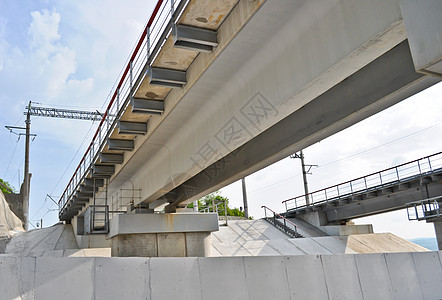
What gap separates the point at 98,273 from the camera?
27.6 ft

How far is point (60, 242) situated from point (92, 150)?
16.2 metres

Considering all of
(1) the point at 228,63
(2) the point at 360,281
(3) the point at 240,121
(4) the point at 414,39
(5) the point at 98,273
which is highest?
(1) the point at 228,63

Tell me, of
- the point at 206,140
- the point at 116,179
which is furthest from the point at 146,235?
the point at 206,140

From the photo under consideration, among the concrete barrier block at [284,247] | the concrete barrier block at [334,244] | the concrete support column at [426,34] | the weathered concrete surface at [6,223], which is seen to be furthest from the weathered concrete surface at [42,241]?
the concrete support column at [426,34]

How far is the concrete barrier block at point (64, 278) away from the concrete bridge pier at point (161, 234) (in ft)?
28.0

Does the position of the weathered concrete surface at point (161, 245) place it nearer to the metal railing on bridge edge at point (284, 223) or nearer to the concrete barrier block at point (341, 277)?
the concrete barrier block at point (341, 277)

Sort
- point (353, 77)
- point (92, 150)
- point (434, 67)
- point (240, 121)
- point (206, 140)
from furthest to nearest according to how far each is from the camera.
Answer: point (92, 150), point (206, 140), point (240, 121), point (353, 77), point (434, 67)

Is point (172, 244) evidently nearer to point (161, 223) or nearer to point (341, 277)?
point (161, 223)

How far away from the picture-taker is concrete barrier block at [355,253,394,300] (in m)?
12.4

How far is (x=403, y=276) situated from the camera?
1343cm

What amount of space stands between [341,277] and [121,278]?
6713mm

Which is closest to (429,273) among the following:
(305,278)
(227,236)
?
(305,278)

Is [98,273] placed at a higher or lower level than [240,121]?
lower

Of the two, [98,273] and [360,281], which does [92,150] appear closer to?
[98,273]
